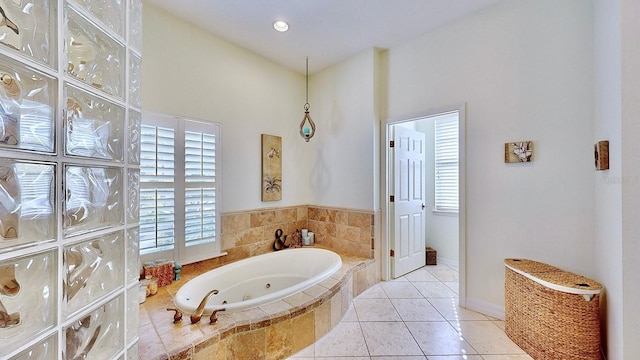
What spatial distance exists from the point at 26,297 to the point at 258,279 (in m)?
2.24

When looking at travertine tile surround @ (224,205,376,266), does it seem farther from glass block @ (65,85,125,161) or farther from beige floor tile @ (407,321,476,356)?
glass block @ (65,85,125,161)

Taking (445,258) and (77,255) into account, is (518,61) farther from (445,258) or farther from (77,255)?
(77,255)

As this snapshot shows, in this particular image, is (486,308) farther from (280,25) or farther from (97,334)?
(280,25)

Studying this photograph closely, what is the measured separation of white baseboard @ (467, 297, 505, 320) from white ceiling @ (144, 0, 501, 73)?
2.77m

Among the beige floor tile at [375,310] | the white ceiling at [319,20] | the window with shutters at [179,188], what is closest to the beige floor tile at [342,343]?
the beige floor tile at [375,310]

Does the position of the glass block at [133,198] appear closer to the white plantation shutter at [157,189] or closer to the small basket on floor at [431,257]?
the white plantation shutter at [157,189]

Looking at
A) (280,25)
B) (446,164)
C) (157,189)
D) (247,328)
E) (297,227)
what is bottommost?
(247,328)

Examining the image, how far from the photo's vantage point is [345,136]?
3.24 m

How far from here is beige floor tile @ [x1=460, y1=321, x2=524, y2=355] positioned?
1813 mm

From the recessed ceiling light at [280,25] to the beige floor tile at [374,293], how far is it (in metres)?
2.97

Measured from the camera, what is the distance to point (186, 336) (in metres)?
1.45

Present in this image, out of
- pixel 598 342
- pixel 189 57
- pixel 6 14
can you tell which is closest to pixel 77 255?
pixel 6 14

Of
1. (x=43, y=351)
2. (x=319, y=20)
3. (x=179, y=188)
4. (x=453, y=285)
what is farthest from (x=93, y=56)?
(x=453, y=285)

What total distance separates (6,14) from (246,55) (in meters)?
2.65
